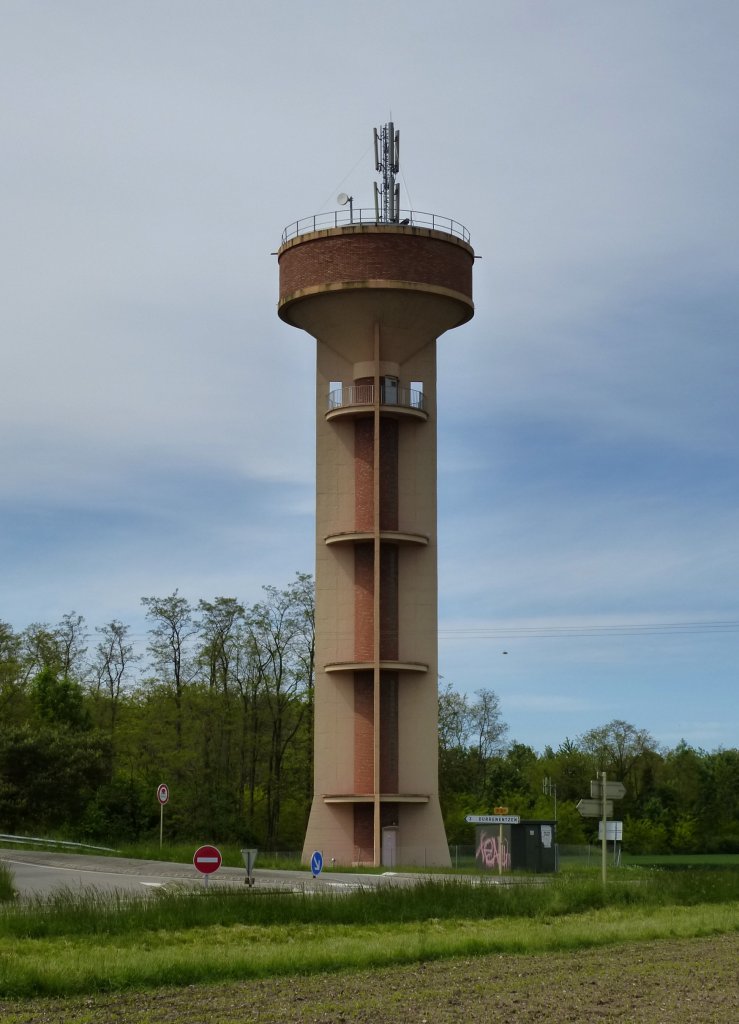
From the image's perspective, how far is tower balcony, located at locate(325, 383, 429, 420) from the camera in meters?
51.9

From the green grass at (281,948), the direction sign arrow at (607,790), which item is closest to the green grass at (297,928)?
the green grass at (281,948)

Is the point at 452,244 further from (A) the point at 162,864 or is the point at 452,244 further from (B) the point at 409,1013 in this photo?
(B) the point at 409,1013

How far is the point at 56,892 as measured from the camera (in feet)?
77.7

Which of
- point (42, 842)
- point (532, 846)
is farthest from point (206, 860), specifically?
point (532, 846)

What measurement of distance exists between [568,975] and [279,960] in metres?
3.56

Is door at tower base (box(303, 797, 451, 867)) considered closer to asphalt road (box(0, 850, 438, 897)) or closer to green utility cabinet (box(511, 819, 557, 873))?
green utility cabinet (box(511, 819, 557, 873))

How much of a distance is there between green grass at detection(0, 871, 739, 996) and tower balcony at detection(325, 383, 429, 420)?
26.1 m

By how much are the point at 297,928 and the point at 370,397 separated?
107ft

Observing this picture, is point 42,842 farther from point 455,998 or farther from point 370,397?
point 455,998

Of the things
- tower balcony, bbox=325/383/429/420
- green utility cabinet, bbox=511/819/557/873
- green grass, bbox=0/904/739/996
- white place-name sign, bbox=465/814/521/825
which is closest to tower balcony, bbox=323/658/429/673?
green utility cabinet, bbox=511/819/557/873

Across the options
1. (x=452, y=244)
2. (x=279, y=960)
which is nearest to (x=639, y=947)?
(x=279, y=960)

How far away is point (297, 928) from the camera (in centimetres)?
2172

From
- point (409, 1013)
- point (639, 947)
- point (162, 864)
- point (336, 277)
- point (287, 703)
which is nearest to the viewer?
point (409, 1013)

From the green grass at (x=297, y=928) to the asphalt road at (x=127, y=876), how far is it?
319cm
